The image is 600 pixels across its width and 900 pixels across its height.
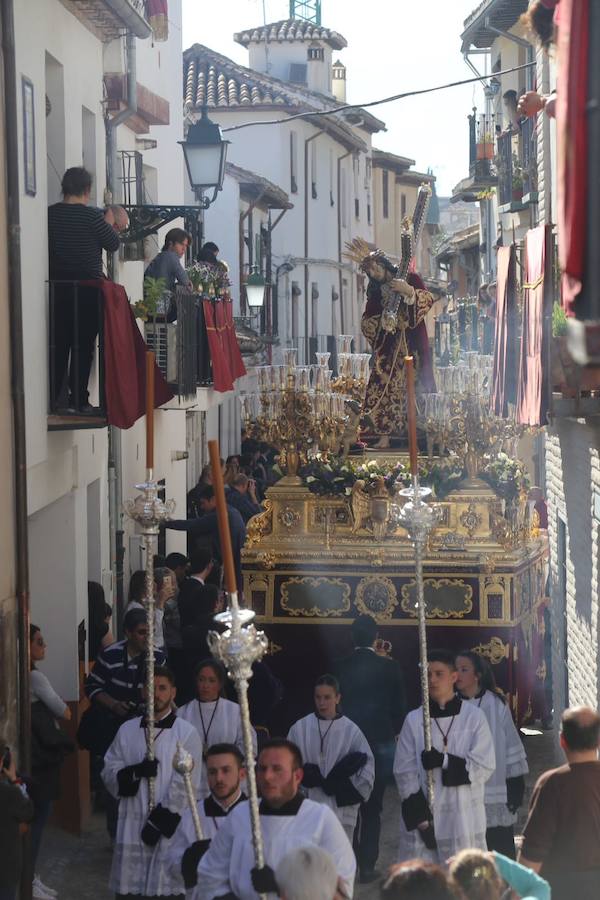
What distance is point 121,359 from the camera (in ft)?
39.9

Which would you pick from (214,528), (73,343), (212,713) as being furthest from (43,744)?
(214,528)

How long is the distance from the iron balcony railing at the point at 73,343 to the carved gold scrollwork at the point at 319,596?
2.21m

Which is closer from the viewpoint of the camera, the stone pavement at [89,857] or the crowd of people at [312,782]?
the crowd of people at [312,782]

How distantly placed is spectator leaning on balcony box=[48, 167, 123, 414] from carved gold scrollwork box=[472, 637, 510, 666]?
342cm

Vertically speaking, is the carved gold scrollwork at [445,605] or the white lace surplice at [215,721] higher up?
the carved gold scrollwork at [445,605]

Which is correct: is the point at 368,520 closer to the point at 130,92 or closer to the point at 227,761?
the point at 130,92

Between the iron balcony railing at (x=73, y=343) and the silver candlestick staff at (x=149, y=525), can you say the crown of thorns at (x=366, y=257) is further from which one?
the silver candlestick staff at (x=149, y=525)

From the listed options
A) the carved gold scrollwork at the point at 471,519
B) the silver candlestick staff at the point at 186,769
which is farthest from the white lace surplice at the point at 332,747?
the carved gold scrollwork at the point at 471,519

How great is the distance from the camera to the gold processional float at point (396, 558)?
1327 cm

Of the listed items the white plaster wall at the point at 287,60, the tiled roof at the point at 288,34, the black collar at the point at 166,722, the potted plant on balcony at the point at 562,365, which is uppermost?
the tiled roof at the point at 288,34

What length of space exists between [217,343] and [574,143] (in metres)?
10.8

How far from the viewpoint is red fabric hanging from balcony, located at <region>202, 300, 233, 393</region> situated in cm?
1620

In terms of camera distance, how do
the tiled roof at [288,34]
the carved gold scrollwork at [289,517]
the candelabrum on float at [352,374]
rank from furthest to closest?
the tiled roof at [288,34] → the candelabrum on float at [352,374] → the carved gold scrollwork at [289,517]

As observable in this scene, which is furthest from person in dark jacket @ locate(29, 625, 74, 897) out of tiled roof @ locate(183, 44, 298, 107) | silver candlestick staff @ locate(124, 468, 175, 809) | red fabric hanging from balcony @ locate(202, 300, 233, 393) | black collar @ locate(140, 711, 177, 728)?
tiled roof @ locate(183, 44, 298, 107)
